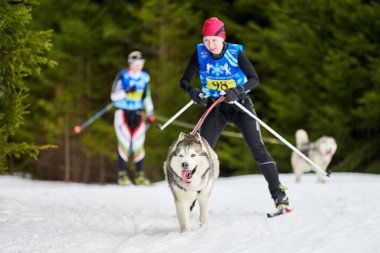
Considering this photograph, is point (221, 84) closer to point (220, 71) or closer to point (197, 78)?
point (220, 71)

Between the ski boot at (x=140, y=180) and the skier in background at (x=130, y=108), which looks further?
the ski boot at (x=140, y=180)

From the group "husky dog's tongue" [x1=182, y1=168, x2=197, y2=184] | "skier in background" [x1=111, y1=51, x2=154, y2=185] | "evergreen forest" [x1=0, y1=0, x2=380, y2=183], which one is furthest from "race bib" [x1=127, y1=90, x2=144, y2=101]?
"husky dog's tongue" [x1=182, y1=168, x2=197, y2=184]

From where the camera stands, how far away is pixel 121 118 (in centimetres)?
1116

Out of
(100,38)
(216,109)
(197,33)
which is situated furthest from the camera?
(100,38)

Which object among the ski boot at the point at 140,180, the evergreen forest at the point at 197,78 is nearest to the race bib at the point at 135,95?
the ski boot at the point at 140,180

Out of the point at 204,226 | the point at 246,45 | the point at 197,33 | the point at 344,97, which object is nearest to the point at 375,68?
the point at 344,97

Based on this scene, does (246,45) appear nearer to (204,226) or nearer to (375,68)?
(375,68)

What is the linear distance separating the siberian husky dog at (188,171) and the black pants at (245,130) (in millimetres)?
792

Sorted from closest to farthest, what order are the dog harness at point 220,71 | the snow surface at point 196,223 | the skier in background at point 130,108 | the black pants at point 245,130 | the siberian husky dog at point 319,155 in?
1. the snow surface at point 196,223
2. the dog harness at point 220,71
3. the black pants at point 245,130
4. the siberian husky dog at point 319,155
5. the skier in background at point 130,108

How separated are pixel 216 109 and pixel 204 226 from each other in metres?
1.29

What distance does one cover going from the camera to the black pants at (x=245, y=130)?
6391 millimetres

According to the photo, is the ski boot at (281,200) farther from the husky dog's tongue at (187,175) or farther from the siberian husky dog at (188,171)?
the husky dog's tongue at (187,175)

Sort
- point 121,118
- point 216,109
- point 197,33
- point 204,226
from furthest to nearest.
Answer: point 197,33 → point 121,118 → point 216,109 → point 204,226

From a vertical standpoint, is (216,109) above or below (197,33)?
below
